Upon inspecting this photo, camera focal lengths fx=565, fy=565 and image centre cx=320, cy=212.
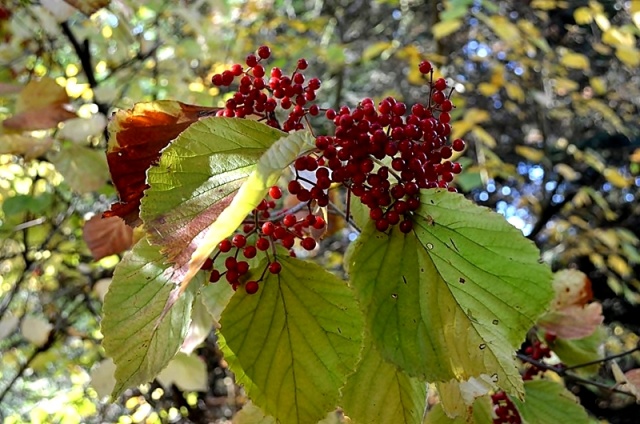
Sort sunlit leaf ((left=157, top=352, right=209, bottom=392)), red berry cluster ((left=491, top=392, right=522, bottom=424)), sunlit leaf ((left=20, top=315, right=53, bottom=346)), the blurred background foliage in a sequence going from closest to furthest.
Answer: red berry cluster ((left=491, top=392, right=522, bottom=424)) → sunlit leaf ((left=157, top=352, right=209, bottom=392)) → the blurred background foliage → sunlit leaf ((left=20, top=315, right=53, bottom=346))

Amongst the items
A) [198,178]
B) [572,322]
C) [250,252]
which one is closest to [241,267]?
[250,252]

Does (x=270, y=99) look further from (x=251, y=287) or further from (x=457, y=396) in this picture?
(x=457, y=396)

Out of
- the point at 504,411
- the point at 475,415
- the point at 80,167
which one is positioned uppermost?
the point at 475,415

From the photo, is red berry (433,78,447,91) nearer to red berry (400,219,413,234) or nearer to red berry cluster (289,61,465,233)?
red berry cluster (289,61,465,233)

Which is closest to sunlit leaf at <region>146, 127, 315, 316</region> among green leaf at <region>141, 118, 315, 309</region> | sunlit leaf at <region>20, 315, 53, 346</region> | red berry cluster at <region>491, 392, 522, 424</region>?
green leaf at <region>141, 118, 315, 309</region>

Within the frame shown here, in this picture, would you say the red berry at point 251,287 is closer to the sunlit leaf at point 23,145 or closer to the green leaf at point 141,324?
the green leaf at point 141,324
